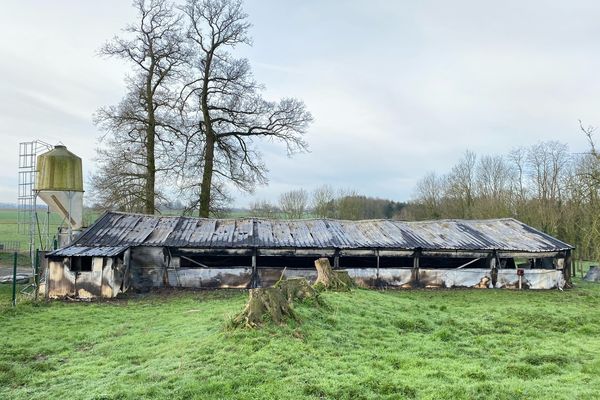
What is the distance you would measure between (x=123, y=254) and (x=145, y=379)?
1201 centimetres

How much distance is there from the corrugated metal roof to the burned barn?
46mm

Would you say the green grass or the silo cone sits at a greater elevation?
the silo cone

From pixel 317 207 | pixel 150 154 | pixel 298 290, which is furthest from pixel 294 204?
pixel 298 290

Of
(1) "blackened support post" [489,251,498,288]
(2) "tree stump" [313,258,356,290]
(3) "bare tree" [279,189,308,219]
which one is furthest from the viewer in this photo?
(3) "bare tree" [279,189,308,219]

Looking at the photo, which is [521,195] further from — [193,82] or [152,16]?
[152,16]

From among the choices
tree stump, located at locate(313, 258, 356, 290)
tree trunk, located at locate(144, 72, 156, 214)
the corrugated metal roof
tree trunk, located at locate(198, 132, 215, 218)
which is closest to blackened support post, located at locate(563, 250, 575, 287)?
the corrugated metal roof

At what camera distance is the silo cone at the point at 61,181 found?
20141mm

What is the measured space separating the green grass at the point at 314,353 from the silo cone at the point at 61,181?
656 centimetres

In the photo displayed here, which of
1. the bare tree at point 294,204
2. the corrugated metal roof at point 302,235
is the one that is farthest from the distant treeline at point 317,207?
the corrugated metal roof at point 302,235

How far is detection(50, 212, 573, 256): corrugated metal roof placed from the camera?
20516 millimetres

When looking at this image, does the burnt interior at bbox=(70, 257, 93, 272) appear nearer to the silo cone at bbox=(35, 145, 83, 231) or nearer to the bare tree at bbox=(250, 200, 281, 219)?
the silo cone at bbox=(35, 145, 83, 231)

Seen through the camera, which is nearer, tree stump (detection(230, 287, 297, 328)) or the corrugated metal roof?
tree stump (detection(230, 287, 297, 328))

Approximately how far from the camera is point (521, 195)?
3978 cm

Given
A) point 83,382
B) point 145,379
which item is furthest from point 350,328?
point 83,382
